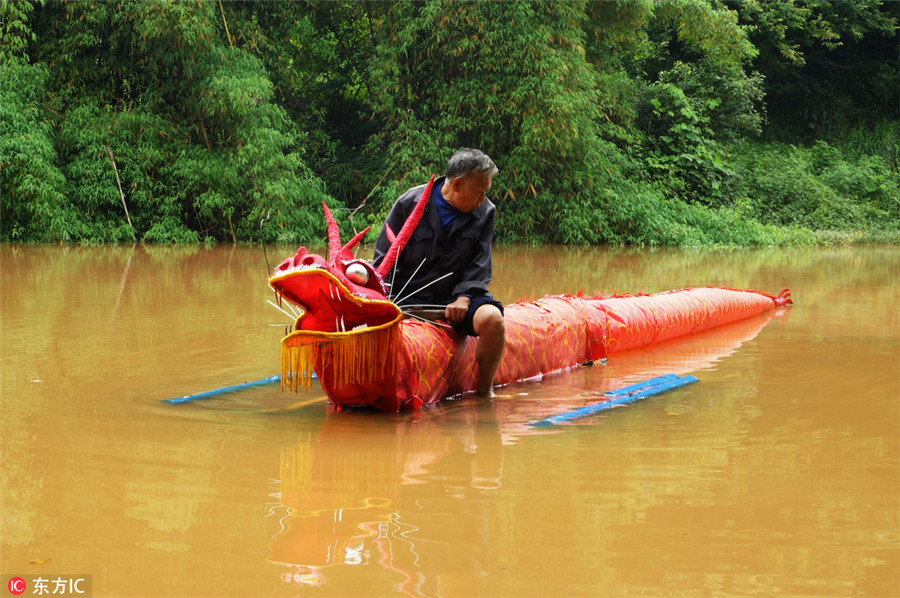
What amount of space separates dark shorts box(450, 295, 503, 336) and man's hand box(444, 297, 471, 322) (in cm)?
2

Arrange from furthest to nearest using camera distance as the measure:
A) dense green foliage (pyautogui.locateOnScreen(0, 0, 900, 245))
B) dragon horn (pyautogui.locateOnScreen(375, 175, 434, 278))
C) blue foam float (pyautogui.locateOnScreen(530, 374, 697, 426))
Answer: dense green foliage (pyautogui.locateOnScreen(0, 0, 900, 245)), dragon horn (pyautogui.locateOnScreen(375, 175, 434, 278)), blue foam float (pyautogui.locateOnScreen(530, 374, 697, 426))

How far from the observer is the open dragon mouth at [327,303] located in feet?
11.2

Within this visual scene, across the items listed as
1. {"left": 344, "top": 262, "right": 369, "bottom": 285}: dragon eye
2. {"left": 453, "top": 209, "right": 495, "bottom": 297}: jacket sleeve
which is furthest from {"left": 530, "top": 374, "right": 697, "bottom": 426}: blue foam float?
{"left": 344, "top": 262, "right": 369, "bottom": 285}: dragon eye

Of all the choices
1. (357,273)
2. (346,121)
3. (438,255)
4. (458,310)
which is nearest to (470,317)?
(458,310)

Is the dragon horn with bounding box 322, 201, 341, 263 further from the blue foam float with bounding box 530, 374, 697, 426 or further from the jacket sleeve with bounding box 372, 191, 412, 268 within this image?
the blue foam float with bounding box 530, 374, 697, 426

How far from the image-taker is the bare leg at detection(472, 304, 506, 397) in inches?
159

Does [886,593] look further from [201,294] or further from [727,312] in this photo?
[201,294]

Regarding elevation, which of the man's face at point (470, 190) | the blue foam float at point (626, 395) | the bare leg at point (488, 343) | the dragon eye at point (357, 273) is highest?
the man's face at point (470, 190)

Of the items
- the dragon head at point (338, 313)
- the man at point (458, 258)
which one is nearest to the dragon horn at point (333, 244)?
the dragon head at point (338, 313)

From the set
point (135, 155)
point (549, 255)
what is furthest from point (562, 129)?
point (135, 155)

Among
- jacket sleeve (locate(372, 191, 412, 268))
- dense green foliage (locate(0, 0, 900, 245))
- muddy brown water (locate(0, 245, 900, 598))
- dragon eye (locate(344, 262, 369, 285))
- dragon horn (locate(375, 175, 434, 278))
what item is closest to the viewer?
muddy brown water (locate(0, 245, 900, 598))

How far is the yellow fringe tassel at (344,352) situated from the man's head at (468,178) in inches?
28.7

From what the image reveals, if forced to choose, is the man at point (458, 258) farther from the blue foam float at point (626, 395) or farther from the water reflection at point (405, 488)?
the blue foam float at point (626, 395)

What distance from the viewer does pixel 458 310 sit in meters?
4.06
